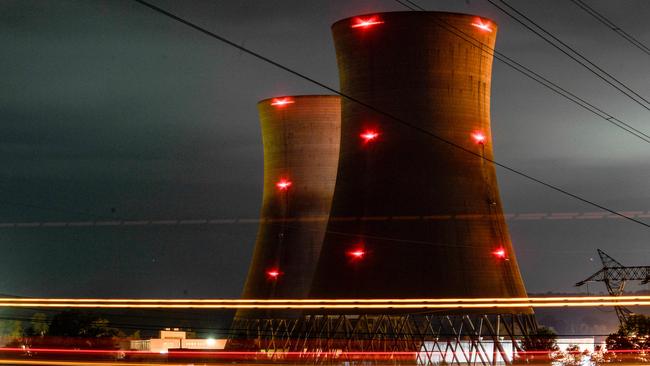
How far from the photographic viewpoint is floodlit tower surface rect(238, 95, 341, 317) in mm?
37469

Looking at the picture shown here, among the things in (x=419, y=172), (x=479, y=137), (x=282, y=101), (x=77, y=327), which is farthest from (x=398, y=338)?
(x=77, y=327)

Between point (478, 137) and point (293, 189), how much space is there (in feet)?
37.5

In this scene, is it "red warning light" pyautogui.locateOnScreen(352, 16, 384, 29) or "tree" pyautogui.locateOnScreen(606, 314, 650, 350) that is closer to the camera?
"red warning light" pyautogui.locateOnScreen(352, 16, 384, 29)

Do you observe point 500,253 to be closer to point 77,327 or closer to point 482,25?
point 482,25

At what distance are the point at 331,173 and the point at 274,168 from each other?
2058mm

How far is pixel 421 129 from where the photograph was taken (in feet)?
88.6

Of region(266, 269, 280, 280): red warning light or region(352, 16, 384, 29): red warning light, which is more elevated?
region(352, 16, 384, 29): red warning light

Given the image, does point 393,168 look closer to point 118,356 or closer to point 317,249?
point 118,356

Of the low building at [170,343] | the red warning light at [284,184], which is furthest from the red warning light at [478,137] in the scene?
the low building at [170,343]

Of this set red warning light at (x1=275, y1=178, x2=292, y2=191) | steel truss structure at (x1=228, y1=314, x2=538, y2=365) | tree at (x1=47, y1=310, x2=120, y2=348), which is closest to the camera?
steel truss structure at (x1=228, y1=314, x2=538, y2=365)

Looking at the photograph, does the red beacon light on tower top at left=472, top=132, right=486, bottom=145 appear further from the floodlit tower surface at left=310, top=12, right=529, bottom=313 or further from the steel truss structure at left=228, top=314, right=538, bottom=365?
the steel truss structure at left=228, top=314, right=538, bottom=365

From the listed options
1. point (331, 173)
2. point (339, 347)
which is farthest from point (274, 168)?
point (339, 347)

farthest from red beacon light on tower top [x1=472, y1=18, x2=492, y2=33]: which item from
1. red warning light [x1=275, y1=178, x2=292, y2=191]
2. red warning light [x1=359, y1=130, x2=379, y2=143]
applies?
red warning light [x1=275, y1=178, x2=292, y2=191]

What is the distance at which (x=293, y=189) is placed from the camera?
125 ft
